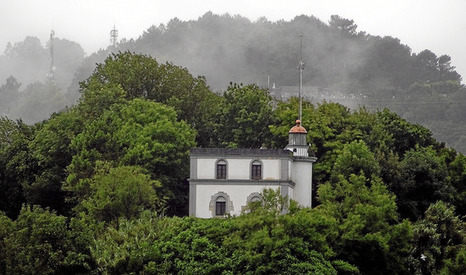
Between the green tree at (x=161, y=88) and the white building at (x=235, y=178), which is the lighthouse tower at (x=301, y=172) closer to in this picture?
the white building at (x=235, y=178)

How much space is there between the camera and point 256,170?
2354 inches

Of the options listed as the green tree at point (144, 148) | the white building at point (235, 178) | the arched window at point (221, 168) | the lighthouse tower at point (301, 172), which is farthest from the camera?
the green tree at point (144, 148)

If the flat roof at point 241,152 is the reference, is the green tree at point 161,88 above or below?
above

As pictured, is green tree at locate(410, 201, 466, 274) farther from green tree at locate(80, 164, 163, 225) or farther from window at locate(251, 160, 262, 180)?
green tree at locate(80, 164, 163, 225)

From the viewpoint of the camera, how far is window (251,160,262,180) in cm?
5962

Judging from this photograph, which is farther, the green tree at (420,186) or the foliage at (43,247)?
the green tree at (420,186)

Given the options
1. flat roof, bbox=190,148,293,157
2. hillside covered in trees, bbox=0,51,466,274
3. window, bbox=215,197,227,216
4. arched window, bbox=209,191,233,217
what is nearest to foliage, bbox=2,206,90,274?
hillside covered in trees, bbox=0,51,466,274

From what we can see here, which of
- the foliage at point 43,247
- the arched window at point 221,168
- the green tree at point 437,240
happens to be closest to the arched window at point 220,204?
the arched window at point 221,168

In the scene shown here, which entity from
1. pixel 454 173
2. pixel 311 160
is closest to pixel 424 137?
pixel 454 173

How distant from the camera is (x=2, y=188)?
68875 mm

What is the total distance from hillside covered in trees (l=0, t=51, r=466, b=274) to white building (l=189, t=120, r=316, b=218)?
80.3 inches

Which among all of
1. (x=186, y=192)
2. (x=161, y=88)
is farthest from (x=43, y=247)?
(x=161, y=88)

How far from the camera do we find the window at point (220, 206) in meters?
58.7

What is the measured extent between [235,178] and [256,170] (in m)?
Result: 1.23
